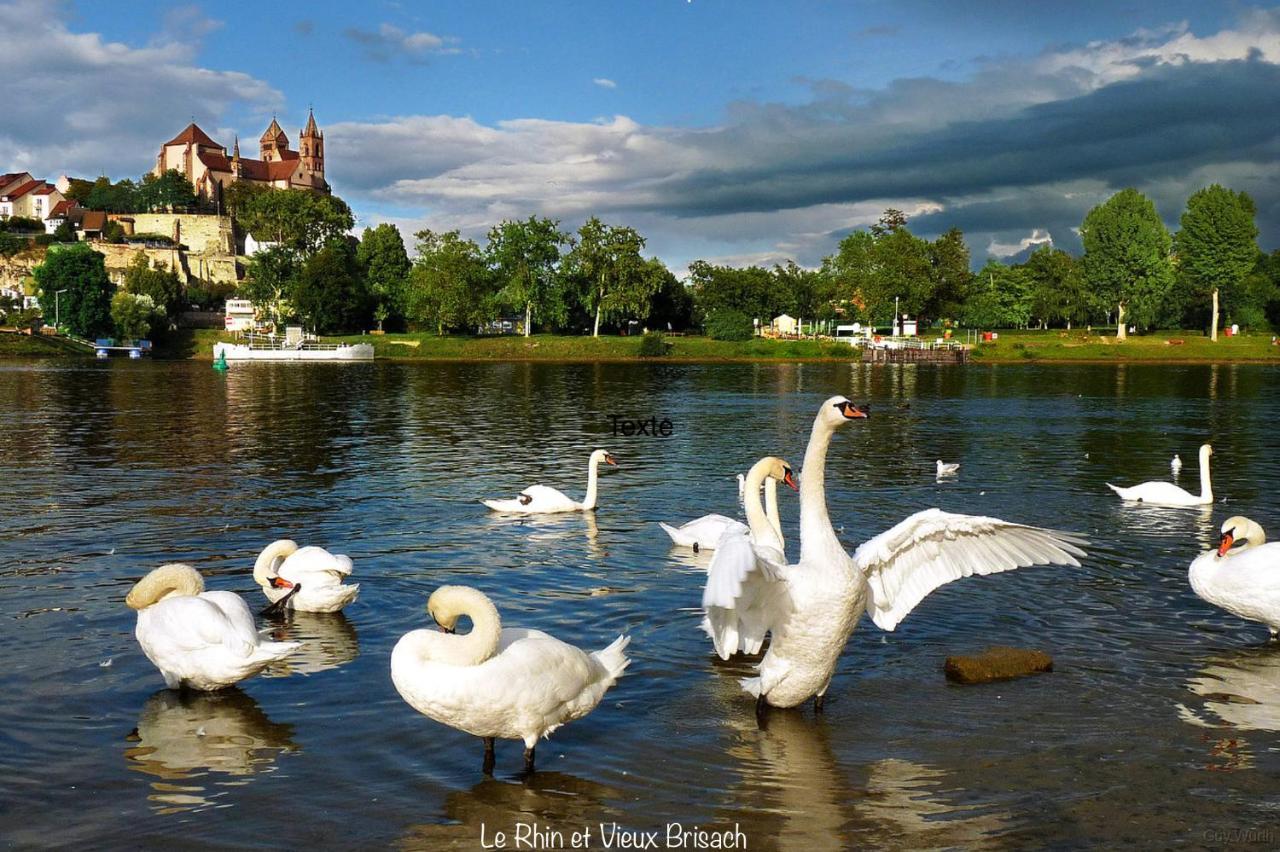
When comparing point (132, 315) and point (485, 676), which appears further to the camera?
point (132, 315)

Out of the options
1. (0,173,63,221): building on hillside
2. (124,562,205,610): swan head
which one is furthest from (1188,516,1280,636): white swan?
(0,173,63,221): building on hillside

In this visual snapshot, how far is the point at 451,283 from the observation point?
125562 millimetres

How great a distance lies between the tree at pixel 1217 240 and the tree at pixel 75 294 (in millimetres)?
137137

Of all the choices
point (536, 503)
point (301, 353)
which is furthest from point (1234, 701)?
point (301, 353)

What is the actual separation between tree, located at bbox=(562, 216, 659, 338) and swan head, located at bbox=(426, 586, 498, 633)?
392ft

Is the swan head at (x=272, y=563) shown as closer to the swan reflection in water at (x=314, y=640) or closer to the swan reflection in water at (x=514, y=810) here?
the swan reflection in water at (x=314, y=640)

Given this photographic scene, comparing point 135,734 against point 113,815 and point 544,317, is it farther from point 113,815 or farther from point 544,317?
point 544,317

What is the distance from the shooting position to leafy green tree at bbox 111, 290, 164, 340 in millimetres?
122250

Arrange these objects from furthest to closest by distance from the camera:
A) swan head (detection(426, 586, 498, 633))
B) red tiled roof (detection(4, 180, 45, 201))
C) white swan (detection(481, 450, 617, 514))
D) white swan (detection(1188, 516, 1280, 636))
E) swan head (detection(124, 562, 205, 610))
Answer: red tiled roof (detection(4, 180, 45, 201)), white swan (detection(481, 450, 617, 514)), white swan (detection(1188, 516, 1280, 636)), swan head (detection(124, 562, 205, 610)), swan head (detection(426, 586, 498, 633))

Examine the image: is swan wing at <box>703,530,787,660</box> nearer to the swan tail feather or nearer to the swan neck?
the swan neck

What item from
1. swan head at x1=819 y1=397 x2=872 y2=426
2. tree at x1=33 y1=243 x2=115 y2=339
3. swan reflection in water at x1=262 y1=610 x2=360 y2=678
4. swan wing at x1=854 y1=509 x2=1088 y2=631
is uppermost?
tree at x1=33 y1=243 x2=115 y2=339

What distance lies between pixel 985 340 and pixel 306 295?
86.2 meters

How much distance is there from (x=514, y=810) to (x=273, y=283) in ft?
471

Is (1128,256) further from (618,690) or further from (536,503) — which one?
(618,690)
